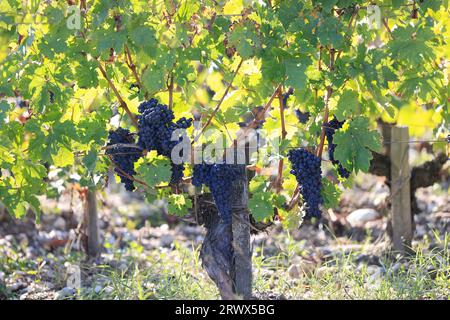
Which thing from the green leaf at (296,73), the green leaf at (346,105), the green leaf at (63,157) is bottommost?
the green leaf at (63,157)

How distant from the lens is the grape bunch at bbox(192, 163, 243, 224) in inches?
133

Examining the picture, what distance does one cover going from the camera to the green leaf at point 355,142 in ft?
10.8

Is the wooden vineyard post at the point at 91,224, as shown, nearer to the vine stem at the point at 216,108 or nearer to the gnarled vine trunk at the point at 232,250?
the gnarled vine trunk at the point at 232,250

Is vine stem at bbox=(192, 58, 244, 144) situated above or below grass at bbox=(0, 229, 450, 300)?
above

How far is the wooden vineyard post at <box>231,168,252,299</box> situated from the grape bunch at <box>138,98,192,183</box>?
1.33 ft

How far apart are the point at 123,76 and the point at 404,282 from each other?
1.80m

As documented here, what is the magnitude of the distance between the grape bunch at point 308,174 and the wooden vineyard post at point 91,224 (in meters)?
2.06

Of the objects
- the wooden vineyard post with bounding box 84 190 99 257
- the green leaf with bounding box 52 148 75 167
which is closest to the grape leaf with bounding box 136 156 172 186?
the green leaf with bounding box 52 148 75 167

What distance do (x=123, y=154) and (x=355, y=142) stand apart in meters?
1.02

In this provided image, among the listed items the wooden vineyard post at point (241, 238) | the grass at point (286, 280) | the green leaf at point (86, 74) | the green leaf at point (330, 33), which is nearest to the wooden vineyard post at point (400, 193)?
the grass at point (286, 280)

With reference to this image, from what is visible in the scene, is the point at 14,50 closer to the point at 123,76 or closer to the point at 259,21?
the point at 123,76

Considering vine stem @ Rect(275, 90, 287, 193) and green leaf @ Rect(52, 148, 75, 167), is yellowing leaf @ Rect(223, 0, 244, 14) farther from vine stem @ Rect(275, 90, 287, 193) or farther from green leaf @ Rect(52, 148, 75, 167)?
green leaf @ Rect(52, 148, 75, 167)

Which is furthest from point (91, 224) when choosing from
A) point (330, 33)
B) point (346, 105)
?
point (330, 33)

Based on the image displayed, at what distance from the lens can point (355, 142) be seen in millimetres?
3309
